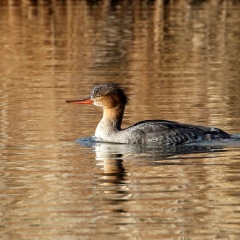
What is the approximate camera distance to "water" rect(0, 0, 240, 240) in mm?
9555

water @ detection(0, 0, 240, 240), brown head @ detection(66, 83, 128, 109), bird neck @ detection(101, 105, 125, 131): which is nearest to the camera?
water @ detection(0, 0, 240, 240)

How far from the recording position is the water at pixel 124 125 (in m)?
9.55

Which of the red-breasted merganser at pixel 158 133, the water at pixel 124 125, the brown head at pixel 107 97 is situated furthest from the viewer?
the brown head at pixel 107 97

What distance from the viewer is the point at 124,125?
15.1m

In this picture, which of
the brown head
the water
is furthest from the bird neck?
the water

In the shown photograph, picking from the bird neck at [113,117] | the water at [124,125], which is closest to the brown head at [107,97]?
the bird neck at [113,117]

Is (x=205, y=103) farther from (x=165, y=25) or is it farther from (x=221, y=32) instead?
(x=165, y=25)

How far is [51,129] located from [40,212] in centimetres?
475

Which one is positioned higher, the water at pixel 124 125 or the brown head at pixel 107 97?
the brown head at pixel 107 97

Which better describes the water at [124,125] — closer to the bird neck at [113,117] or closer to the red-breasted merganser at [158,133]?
the red-breasted merganser at [158,133]

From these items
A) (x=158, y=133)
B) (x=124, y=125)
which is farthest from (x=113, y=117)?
(x=124, y=125)

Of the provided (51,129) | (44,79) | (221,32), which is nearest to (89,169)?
(51,129)

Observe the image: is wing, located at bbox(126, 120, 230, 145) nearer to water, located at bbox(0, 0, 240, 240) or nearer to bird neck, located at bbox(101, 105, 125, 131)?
water, located at bbox(0, 0, 240, 240)

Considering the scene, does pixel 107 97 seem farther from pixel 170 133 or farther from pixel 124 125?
pixel 170 133
